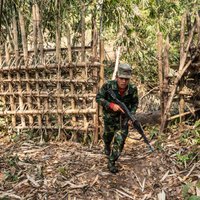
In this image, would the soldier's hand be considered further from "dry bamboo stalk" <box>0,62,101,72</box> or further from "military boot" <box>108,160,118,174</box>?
"dry bamboo stalk" <box>0,62,101,72</box>

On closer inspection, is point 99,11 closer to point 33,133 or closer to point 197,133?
point 33,133

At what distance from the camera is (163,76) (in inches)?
230

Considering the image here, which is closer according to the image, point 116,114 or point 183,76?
point 116,114

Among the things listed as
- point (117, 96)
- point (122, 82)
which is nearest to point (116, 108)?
point (117, 96)

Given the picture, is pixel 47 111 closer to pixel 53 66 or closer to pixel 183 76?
pixel 53 66

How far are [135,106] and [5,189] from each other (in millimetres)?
1961

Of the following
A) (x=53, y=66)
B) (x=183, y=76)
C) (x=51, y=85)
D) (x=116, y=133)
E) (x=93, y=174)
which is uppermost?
(x=53, y=66)

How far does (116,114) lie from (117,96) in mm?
271

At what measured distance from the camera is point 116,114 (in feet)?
15.1

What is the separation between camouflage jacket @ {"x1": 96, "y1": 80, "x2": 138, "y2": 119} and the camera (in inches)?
176

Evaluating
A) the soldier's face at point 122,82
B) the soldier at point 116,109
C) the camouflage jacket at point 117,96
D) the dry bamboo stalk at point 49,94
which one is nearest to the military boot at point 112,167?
the soldier at point 116,109

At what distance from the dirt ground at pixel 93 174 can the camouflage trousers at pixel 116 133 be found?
0.34m

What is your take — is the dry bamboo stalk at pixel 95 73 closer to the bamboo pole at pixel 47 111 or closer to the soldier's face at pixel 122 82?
the bamboo pole at pixel 47 111

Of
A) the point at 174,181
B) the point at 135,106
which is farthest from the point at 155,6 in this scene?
the point at 174,181
